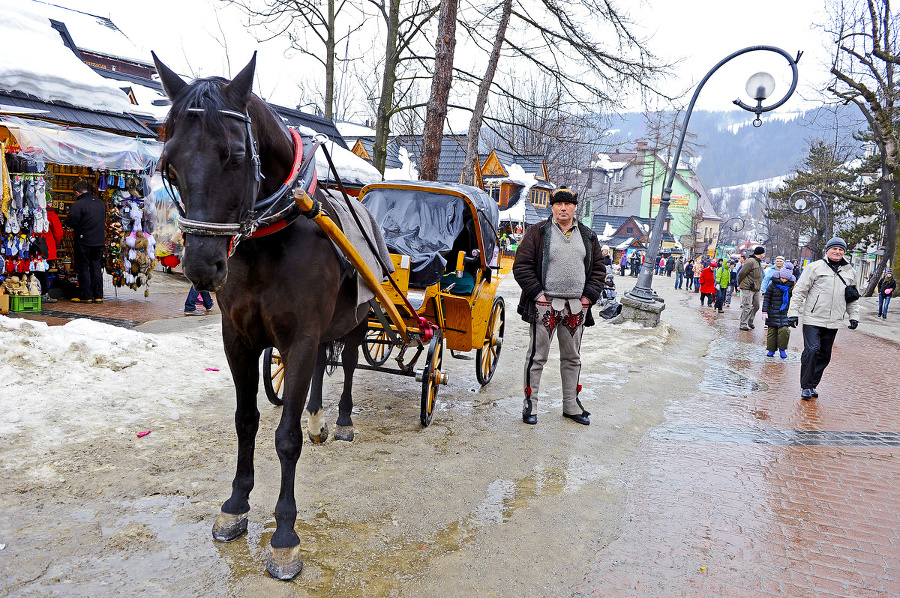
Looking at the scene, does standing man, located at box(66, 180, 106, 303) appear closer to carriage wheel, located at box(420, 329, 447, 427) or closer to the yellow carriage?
the yellow carriage

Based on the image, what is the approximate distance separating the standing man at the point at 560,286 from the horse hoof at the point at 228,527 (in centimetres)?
303

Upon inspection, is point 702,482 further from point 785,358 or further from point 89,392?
point 785,358

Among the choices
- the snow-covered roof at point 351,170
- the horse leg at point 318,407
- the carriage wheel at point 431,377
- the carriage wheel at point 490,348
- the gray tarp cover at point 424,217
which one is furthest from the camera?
the snow-covered roof at point 351,170

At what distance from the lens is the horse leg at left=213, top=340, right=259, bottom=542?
3.11 meters

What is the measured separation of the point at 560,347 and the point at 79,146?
759 cm

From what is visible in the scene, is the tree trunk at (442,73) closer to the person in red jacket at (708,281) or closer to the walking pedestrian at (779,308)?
the walking pedestrian at (779,308)

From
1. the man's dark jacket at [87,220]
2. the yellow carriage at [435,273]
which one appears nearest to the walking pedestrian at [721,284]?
the yellow carriage at [435,273]

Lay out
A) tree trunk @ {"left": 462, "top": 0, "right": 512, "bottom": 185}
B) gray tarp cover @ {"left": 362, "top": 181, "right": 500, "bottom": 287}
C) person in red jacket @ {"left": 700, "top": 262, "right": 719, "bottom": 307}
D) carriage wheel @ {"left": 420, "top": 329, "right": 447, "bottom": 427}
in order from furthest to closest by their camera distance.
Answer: person in red jacket @ {"left": 700, "top": 262, "right": 719, "bottom": 307} → tree trunk @ {"left": 462, "top": 0, "right": 512, "bottom": 185} → gray tarp cover @ {"left": 362, "top": 181, "right": 500, "bottom": 287} → carriage wheel @ {"left": 420, "top": 329, "right": 447, "bottom": 427}

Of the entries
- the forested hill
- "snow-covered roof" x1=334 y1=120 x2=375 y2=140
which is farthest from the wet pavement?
the forested hill

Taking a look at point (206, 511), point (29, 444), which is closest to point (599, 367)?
point (206, 511)

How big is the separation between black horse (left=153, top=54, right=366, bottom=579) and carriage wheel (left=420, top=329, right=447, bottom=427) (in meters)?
1.56

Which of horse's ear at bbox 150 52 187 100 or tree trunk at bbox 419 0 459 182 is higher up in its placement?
tree trunk at bbox 419 0 459 182

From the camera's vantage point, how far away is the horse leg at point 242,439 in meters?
3.11

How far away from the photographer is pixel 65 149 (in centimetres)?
835
